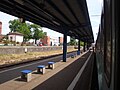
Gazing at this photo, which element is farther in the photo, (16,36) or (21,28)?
(21,28)

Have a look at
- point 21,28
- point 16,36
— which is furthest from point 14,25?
point 16,36

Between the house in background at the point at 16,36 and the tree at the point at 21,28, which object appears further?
the tree at the point at 21,28

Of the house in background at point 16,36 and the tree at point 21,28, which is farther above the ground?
the tree at point 21,28

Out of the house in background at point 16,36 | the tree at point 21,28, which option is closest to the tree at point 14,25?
the tree at point 21,28

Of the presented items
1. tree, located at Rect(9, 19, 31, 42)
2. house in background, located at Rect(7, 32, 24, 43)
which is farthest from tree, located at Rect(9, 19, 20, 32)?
Result: house in background, located at Rect(7, 32, 24, 43)

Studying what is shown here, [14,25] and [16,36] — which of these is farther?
[14,25]

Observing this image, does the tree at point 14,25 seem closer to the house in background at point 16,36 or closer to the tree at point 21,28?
the tree at point 21,28

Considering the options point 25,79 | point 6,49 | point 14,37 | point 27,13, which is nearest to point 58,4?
point 27,13

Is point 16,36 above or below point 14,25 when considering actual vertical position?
below

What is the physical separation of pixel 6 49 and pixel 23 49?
859 cm

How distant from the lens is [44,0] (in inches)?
663

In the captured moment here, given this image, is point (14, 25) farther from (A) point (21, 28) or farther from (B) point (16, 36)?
(B) point (16, 36)

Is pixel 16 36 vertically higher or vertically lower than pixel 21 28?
lower
